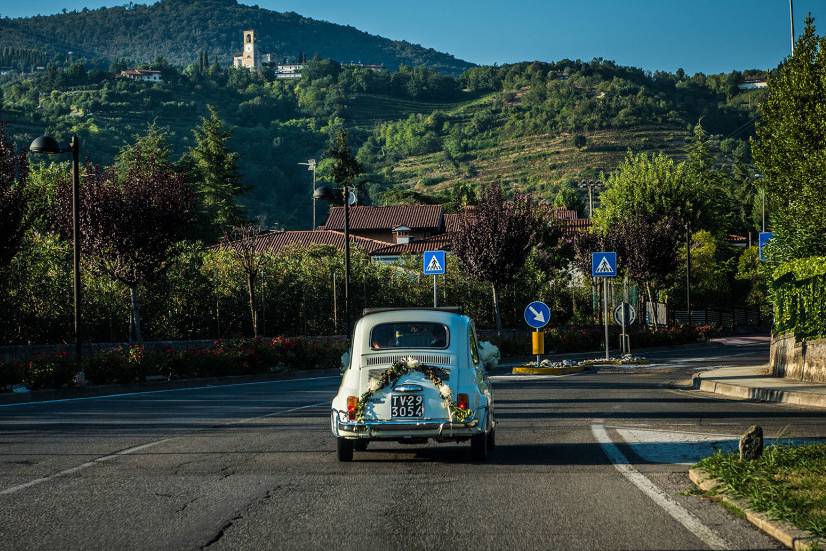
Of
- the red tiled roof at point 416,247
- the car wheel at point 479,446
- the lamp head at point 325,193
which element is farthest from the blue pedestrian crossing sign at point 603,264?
the red tiled roof at point 416,247

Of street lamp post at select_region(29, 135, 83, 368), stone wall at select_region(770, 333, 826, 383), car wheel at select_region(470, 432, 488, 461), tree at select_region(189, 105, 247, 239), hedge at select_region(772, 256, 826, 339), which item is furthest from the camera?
tree at select_region(189, 105, 247, 239)

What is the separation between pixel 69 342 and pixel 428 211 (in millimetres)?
75033

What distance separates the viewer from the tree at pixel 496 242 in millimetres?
46938

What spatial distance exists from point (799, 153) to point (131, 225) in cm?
2058

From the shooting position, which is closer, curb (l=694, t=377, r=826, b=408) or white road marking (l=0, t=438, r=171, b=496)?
white road marking (l=0, t=438, r=171, b=496)

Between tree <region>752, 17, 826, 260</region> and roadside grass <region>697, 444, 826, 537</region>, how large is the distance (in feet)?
53.1

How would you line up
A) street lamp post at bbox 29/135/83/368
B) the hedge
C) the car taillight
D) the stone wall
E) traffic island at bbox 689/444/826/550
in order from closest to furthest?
traffic island at bbox 689/444/826/550
the car taillight
the hedge
the stone wall
street lamp post at bbox 29/135/83/368

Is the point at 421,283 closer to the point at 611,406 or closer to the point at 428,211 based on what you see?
the point at 611,406

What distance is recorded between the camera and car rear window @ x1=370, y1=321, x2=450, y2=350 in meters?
13.2

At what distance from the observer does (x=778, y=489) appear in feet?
30.7

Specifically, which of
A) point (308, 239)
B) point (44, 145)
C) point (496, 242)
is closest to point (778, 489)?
point (44, 145)

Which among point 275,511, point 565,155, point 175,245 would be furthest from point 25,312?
point 565,155

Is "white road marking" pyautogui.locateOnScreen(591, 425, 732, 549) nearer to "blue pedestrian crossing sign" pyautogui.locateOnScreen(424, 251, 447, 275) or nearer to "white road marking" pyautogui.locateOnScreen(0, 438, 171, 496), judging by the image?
"white road marking" pyautogui.locateOnScreen(0, 438, 171, 496)

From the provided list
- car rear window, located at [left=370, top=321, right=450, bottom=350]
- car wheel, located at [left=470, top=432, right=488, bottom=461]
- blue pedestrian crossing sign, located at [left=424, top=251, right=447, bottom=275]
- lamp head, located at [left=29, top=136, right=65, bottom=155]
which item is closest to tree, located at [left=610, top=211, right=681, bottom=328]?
blue pedestrian crossing sign, located at [left=424, top=251, right=447, bottom=275]
